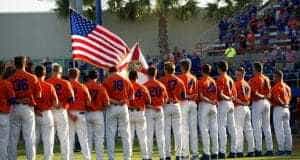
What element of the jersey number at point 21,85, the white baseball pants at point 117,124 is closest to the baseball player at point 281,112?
the white baseball pants at point 117,124

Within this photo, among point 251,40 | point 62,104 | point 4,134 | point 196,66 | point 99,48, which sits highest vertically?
point 251,40

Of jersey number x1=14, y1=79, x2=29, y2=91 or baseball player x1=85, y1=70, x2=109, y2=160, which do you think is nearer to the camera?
jersey number x1=14, y1=79, x2=29, y2=91

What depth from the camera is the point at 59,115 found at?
1927cm

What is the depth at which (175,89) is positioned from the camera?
2070cm

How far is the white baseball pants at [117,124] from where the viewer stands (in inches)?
768

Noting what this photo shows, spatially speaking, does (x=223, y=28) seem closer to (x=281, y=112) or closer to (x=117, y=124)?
(x=281, y=112)

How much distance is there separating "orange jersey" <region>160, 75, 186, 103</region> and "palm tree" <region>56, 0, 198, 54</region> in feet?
78.9

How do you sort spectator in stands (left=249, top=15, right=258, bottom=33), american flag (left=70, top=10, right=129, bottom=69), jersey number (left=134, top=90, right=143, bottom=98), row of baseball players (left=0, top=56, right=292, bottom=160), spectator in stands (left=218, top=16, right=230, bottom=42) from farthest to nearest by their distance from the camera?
1. spectator in stands (left=218, top=16, right=230, bottom=42)
2. spectator in stands (left=249, top=15, right=258, bottom=33)
3. american flag (left=70, top=10, right=129, bottom=69)
4. jersey number (left=134, top=90, right=143, bottom=98)
5. row of baseball players (left=0, top=56, right=292, bottom=160)

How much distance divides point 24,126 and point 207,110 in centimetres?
504

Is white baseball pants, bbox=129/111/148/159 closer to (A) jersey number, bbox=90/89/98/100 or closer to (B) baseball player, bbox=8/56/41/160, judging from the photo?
(A) jersey number, bbox=90/89/98/100

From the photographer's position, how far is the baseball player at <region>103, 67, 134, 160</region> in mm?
19438

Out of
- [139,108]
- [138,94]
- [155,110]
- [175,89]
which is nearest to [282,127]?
[175,89]

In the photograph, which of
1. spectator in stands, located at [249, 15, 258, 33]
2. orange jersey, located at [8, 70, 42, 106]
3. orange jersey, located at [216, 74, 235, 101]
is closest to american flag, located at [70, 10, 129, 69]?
orange jersey, located at [216, 74, 235, 101]

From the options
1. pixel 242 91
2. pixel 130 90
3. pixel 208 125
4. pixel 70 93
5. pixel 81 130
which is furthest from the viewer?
pixel 242 91
